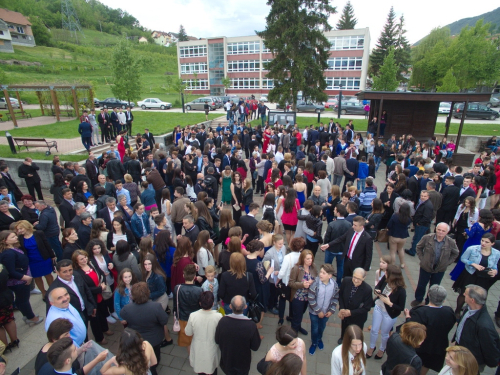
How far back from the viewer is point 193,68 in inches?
2144

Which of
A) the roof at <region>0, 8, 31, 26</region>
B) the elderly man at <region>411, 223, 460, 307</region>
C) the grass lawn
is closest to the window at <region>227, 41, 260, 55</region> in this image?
the grass lawn

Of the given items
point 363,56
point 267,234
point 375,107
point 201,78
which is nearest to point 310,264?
point 267,234

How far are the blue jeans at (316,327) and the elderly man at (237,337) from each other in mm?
1307

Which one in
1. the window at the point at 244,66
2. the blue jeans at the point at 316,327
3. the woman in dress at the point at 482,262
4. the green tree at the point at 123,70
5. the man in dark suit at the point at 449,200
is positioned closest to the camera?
the blue jeans at the point at 316,327

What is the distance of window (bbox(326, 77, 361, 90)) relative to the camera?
4438 centimetres

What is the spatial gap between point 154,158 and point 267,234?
6593 mm

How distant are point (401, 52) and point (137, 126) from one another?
44042mm

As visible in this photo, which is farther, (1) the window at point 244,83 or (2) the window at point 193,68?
(2) the window at point 193,68

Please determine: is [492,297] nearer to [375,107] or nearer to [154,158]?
[154,158]

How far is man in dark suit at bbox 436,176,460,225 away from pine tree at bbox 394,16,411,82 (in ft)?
137

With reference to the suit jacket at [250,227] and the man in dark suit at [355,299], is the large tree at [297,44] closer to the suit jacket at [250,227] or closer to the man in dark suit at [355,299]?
the suit jacket at [250,227]

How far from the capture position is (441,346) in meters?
3.60

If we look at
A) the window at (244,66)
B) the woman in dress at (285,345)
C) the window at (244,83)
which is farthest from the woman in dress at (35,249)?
the window at (244,66)

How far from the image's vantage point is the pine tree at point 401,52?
44969 millimetres
